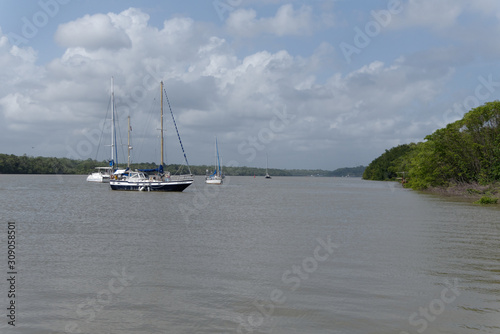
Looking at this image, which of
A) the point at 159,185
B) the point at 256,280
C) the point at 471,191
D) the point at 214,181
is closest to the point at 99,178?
the point at 214,181

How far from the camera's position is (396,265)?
18.5 m

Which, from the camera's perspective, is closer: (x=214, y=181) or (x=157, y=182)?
(x=157, y=182)

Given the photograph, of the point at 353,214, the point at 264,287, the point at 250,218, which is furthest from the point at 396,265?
the point at 353,214

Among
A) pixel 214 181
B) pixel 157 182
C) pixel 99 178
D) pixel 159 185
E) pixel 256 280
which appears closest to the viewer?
pixel 256 280

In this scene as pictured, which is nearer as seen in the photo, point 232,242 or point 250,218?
point 232,242

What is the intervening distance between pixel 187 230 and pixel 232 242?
5.76 meters

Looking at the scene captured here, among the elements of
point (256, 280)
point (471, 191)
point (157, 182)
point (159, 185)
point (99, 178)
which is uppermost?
point (99, 178)

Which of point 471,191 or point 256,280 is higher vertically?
point 471,191

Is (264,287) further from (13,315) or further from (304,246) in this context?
(304,246)

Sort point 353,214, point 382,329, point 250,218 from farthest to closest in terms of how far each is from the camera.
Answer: point 353,214, point 250,218, point 382,329

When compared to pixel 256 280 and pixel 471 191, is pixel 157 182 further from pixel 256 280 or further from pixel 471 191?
pixel 256 280

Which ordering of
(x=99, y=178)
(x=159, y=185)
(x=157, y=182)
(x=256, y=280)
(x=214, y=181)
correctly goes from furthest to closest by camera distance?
1. (x=99, y=178)
2. (x=214, y=181)
3. (x=157, y=182)
4. (x=159, y=185)
5. (x=256, y=280)

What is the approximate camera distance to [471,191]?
66000mm

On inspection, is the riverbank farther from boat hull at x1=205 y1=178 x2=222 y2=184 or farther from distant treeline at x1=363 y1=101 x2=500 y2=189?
boat hull at x1=205 y1=178 x2=222 y2=184
